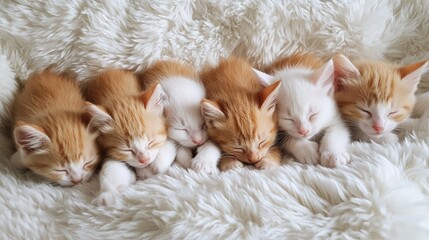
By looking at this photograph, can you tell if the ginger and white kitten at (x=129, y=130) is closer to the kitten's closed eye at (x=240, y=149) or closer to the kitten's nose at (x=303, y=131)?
the kitten's closed eye at (x=240, y=149)

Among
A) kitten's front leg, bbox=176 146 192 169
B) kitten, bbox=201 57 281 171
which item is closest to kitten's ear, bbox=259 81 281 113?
kitten, bbox=201 57 281 171

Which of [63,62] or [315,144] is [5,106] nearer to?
[63,62]

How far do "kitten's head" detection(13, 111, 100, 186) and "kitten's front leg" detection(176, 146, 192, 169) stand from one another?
0.21 metres

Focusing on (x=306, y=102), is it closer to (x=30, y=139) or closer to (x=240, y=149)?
(x=240, y=149)

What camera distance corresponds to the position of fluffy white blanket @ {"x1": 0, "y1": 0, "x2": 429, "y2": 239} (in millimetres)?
810

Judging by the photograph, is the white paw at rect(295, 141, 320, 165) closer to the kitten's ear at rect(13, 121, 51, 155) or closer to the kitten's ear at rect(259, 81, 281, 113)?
the kitten's ear at rect(259, 81, 281, 113)

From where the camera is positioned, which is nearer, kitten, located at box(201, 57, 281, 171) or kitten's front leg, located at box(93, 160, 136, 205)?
kitten's front leg, located at box(93, 160, 136, 205)

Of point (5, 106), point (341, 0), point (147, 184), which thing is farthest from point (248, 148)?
point (5, 106)

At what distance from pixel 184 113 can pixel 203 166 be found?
167 mm

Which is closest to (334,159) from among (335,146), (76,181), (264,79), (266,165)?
(335,146)

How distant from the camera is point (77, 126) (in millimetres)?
1031

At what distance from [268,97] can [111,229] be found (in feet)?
1.48

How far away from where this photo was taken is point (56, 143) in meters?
1.01

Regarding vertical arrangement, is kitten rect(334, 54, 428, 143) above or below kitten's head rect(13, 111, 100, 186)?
above
